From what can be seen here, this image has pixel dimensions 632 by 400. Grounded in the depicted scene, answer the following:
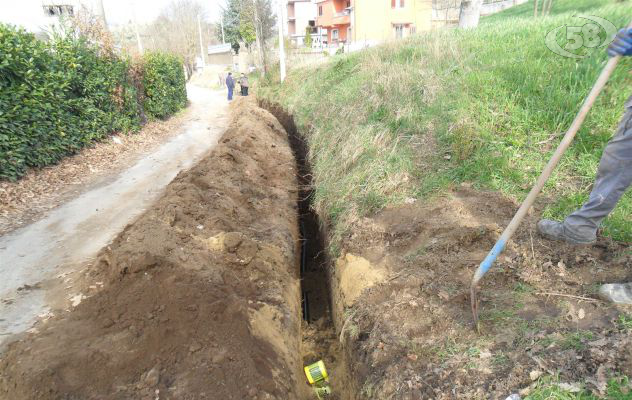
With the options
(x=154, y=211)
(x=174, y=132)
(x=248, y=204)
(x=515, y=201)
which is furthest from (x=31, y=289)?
(x=174, y=132)

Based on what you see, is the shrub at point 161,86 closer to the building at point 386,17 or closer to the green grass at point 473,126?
the green grass at point 473,126

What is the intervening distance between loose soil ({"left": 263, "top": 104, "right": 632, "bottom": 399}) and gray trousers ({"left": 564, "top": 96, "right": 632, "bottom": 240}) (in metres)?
0.25

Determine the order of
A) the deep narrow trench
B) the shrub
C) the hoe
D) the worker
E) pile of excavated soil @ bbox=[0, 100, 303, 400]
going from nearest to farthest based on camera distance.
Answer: the hoe → the worker → pile of excavated soil @ bbox=[0, 100, 303, 400] → the deep narrow trench → the shrub

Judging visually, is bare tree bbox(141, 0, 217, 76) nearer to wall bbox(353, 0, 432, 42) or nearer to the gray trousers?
wall bbox(353, 0, 432, 42)

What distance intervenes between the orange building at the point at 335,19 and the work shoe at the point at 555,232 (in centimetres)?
3819

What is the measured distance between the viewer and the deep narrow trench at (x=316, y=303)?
444 cm

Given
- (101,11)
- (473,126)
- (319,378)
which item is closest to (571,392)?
(319,378)

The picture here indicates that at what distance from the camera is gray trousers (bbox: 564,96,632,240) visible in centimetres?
295

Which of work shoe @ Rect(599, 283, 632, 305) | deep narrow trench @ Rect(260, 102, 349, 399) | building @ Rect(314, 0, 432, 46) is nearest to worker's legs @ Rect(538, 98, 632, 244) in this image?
work shoe @ Rect(599, 283, 632, 305)

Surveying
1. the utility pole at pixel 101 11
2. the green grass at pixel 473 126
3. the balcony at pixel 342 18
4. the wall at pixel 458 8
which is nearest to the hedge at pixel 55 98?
the utility pole at pixel 101 11

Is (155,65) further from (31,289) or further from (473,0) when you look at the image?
(31,289)

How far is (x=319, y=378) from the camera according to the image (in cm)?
403

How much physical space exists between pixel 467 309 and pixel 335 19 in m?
42.1

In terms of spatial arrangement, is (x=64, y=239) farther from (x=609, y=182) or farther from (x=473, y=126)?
(x=609, y=182)
